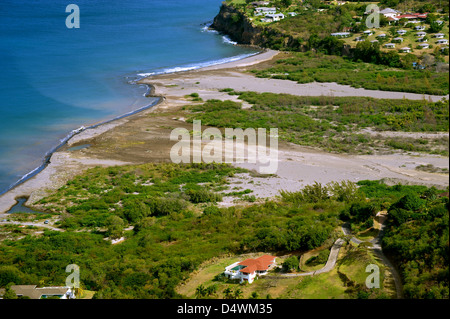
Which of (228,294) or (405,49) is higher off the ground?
(405,49)

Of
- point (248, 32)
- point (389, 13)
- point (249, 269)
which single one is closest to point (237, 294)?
point (249, 269)

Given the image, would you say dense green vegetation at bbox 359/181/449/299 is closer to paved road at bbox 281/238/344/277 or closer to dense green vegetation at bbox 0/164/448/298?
dense green vegetation at bbox 0/164/448/298

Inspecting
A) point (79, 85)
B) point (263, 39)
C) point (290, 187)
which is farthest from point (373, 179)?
point (263, 39)

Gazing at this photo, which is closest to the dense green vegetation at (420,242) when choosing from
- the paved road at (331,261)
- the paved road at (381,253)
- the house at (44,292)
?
the paved road at (381,253)

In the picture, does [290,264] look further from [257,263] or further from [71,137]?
[71,137]

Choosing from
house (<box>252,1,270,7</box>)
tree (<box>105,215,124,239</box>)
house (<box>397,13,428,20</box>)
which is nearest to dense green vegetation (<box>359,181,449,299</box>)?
tree (<box>105,215,124,239</box>)
